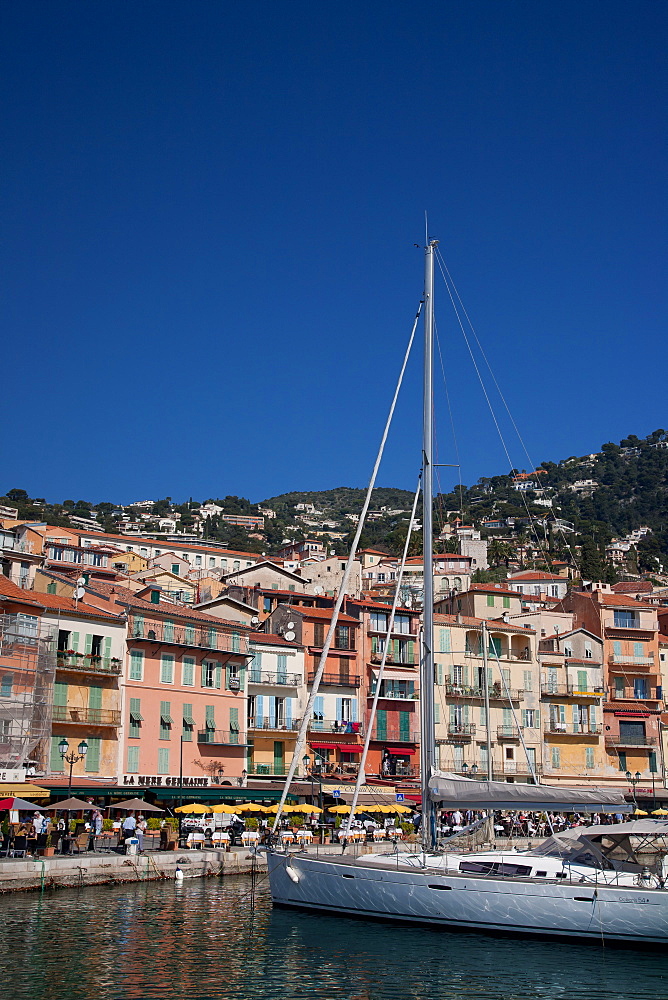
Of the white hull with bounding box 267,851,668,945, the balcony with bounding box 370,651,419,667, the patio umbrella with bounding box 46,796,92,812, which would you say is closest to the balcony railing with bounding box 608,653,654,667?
the balcony with bounding box 370,651,419,667

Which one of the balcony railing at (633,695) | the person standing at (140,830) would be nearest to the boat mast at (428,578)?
the person standing at (140,830)

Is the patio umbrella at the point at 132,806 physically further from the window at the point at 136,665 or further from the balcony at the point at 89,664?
the window at the point at 136,665

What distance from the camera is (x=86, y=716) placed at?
50.9 meters

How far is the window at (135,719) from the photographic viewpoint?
53156 millimetres

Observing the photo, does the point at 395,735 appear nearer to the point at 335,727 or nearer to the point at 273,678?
the point at 335,727

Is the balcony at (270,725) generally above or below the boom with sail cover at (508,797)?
above

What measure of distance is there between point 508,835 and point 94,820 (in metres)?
23.1

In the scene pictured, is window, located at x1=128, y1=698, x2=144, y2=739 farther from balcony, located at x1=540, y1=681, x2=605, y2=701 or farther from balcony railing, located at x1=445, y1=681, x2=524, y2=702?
balcony, located at x1=540, y1=681, x2=605, y2=701

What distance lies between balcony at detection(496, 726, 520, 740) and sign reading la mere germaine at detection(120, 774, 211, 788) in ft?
74.6

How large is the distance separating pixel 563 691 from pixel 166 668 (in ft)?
102

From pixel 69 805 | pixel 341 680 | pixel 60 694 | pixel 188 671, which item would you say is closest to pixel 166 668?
pixel 188 671

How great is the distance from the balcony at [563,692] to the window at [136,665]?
101 ft

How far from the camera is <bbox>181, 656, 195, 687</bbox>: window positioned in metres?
57.1

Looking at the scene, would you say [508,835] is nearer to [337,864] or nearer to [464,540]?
[337,864]
